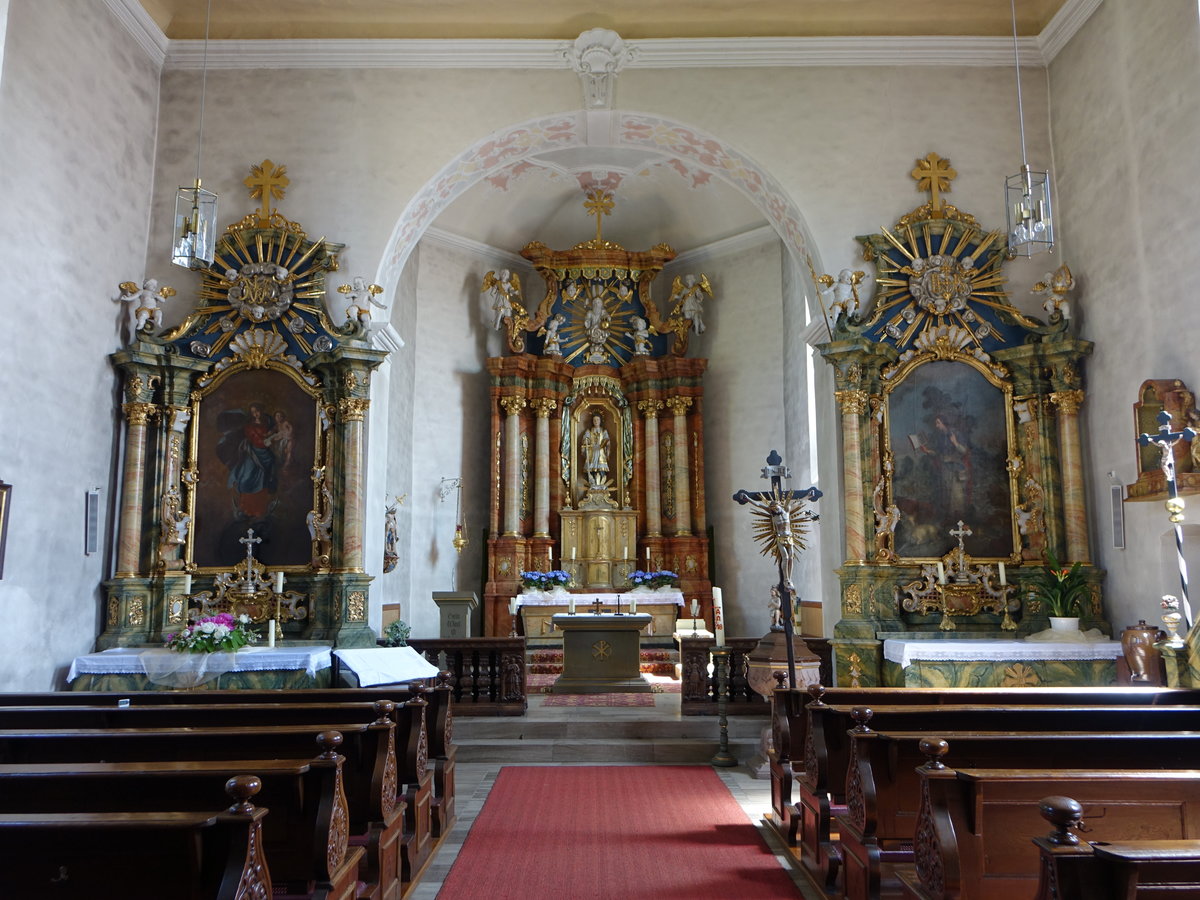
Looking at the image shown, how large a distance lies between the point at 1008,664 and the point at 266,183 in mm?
10185

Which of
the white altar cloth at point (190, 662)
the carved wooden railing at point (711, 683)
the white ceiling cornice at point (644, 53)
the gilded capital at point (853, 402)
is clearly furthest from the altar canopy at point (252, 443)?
the gilded capital at point (853, 402)

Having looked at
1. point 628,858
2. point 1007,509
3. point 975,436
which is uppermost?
point 975,436

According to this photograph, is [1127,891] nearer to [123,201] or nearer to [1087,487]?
[1087,487]

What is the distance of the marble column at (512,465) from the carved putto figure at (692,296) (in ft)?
11.3

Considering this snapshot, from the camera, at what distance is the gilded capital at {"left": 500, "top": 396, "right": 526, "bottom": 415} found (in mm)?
16859

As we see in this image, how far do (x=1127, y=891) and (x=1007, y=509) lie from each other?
890 centimetres

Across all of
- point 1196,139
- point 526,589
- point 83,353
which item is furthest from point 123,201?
point 1196,139

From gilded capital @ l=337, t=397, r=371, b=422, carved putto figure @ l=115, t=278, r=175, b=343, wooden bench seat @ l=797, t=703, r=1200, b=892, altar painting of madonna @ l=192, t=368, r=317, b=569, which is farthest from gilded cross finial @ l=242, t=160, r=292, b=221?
wooden bench seat @ l=797, t=703, r=1200, b=892

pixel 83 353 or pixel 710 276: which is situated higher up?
pixel 710 276

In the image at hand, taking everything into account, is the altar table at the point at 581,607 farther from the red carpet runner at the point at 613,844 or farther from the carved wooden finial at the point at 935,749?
the carved wooden finial at the point at 935,749

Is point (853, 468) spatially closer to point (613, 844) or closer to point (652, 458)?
point (613, 844)

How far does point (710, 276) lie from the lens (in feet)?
58.2

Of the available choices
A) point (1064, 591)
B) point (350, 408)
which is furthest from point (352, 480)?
point (1064, 591)

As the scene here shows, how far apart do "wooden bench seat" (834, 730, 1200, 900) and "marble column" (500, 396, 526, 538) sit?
12.0m
